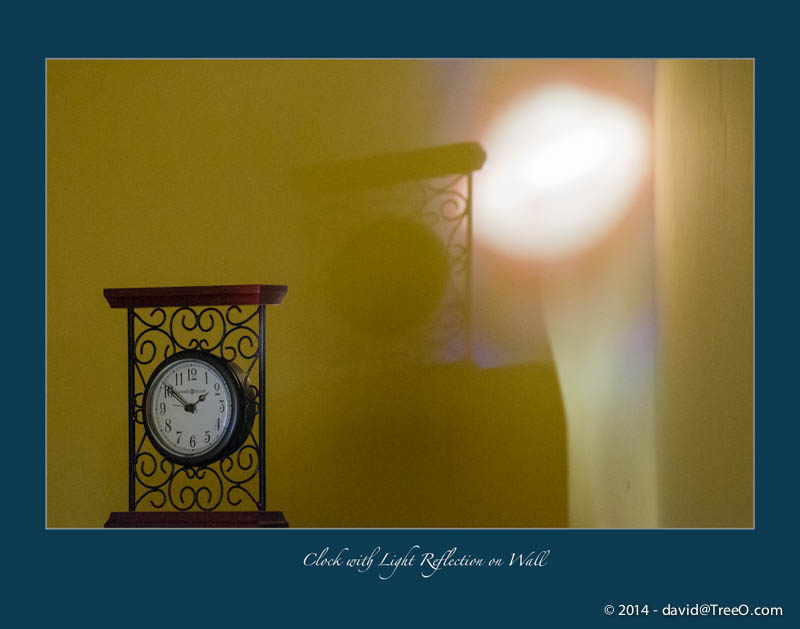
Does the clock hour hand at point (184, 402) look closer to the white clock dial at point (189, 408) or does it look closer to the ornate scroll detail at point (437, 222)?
the white clock dial at point (189, 408)

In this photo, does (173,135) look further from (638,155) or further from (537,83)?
(638,155)

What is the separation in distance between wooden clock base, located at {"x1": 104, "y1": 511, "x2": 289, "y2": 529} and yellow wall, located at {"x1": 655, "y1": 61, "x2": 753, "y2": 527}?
191cm

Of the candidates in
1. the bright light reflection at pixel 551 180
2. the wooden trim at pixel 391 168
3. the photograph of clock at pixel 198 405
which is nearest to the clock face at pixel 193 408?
the photograph of clock at pixel 198 405

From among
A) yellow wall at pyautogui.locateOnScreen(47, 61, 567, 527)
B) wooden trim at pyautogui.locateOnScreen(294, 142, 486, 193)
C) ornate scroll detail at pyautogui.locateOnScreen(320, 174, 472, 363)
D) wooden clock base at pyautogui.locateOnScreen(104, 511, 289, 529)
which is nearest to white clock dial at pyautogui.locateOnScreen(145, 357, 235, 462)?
wooden clock base at pyautogui.locateOnScreen(104, 511, 289, 529)

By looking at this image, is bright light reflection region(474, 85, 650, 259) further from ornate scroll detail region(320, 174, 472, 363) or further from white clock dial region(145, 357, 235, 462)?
white clock dial region(145, 357, 235, 462)

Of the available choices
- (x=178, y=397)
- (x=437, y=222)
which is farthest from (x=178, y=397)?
(x=437, y=222)

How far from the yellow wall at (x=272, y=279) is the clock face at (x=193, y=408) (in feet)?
4.90

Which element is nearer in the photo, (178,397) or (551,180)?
(178,397)

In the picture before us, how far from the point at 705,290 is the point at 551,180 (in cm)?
120

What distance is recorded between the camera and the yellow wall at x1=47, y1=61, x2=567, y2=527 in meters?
5.61

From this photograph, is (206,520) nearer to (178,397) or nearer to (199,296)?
(178,397)

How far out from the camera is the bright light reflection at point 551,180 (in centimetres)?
567

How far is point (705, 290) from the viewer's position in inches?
188

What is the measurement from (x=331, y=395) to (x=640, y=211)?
73.3 inches
